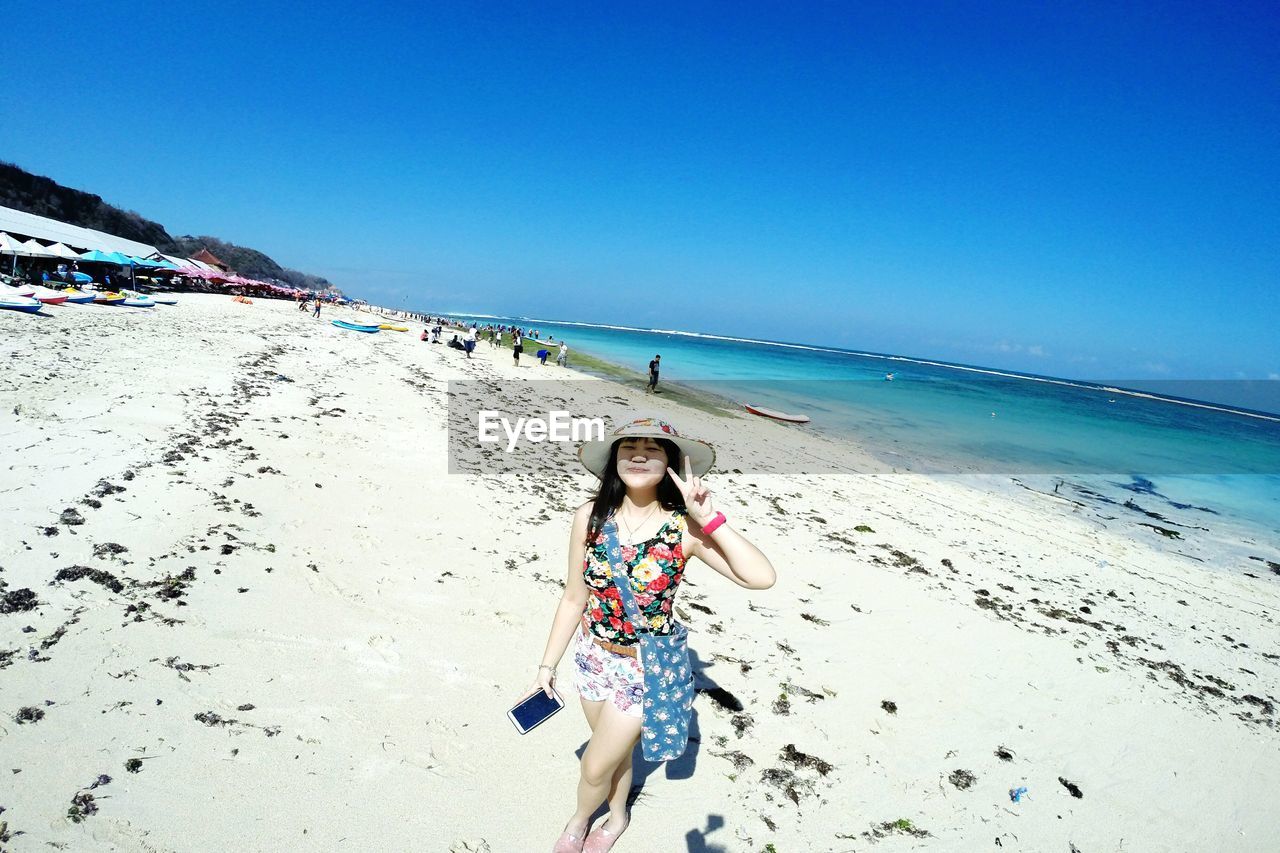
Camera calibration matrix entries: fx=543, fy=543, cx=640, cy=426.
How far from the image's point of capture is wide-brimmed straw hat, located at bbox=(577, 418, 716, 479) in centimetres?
242

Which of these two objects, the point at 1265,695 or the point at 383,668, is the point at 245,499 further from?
the point at 1265,695

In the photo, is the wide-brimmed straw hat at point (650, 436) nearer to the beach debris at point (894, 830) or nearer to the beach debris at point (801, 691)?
the beach debris at point (894, 830)

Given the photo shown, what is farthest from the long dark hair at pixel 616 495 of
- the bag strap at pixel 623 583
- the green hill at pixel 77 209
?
the green hill at pixel 77 209

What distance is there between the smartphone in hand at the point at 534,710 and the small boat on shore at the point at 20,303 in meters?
21.9

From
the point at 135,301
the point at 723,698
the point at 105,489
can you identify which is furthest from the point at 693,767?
the point at 135,301

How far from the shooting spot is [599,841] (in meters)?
3.02

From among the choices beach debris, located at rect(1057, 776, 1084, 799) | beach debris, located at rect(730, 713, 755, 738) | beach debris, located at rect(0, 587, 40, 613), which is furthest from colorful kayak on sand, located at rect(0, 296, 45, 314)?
beach debris, located at rect(1057, 776, 1084, 799)

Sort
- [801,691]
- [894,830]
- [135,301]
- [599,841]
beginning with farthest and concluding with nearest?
[135,301] → [801,691] → [894,830] → [599,841]

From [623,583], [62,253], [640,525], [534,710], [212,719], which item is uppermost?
[62,253]

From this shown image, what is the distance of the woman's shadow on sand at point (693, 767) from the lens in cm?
322

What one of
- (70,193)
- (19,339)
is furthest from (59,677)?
(70,193)

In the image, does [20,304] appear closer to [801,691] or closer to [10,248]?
[10,248]

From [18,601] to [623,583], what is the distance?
186 inches

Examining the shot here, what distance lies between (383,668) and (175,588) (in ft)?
6.44
